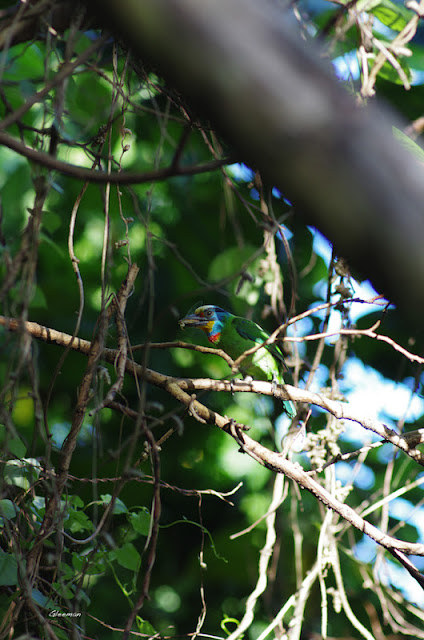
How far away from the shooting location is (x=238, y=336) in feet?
9.83

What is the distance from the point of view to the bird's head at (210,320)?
3.05 metres

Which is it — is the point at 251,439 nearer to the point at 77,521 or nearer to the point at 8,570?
the point at 77,521

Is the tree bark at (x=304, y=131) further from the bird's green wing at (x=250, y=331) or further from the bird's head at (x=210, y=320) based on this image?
the bird's head at (x=210, y=320)

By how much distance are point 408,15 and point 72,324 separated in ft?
7.35

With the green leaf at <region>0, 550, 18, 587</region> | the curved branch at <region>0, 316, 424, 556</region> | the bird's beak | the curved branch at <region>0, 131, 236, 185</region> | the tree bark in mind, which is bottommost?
the green leaf at <region>0, 550, 18, 587</region>

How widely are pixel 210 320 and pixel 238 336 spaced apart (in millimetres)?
171

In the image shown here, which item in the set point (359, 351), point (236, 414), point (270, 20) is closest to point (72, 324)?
point (236, 414)

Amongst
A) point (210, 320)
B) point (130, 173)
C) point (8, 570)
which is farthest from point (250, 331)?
point (130, 173)

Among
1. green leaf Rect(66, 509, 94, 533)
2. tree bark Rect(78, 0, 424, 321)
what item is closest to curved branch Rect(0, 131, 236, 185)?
tree bark Rect(78, 0, 424, 321)

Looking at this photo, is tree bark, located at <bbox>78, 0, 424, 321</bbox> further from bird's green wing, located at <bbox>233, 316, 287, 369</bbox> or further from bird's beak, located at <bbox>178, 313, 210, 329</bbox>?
bird's beak, located at <bbox>178, 313, 210, 329</bbox>

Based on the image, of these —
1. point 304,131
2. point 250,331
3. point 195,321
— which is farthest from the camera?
point 195,321

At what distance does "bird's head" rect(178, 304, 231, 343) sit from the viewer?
10.0 feet

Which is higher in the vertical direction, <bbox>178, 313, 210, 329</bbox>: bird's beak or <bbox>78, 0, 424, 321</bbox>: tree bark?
<bbox>78, 0, 424, 321</bbox>: tree bark

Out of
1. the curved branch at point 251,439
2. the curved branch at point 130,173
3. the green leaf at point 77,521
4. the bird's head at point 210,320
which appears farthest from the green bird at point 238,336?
the curved branch at point 130,173
